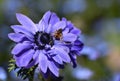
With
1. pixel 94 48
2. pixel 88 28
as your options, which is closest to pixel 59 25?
pixel 94 48

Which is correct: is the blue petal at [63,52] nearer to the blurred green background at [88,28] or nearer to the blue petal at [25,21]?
the blue petal at [25,21]

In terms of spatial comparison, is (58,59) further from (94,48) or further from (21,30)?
(94,48)

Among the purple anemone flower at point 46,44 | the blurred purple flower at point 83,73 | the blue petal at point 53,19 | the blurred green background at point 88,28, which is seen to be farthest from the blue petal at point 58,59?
the blurred purple flower at point 83,73

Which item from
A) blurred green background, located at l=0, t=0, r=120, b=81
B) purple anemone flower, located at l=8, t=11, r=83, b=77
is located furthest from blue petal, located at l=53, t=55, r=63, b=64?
blurred green background, located at l=0, t=0, r=120, b=81

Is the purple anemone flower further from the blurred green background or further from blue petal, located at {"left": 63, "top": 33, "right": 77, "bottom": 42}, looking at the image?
the blurred green background

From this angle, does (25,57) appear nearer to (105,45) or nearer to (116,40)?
(105,45)

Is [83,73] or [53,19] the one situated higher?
[53,19]

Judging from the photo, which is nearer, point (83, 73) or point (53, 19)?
point (53, 19)
